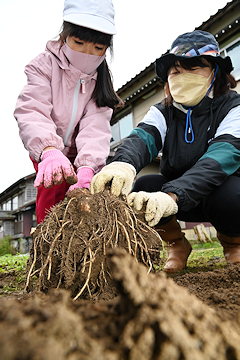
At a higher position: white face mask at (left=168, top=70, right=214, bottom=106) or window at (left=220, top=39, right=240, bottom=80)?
window at (left=220, top=39, right=240, bottom=80)

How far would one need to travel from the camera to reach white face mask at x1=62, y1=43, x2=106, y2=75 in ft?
→ 6.98

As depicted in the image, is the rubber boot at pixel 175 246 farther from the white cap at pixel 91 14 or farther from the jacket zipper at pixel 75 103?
the white cap at pixel 91 14

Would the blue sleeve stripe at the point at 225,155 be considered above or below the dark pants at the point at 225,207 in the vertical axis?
above

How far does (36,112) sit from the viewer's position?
2.12 metres

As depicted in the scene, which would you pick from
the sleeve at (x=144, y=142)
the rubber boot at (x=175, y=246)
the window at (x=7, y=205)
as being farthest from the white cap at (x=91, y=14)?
the window at (x=7, y=205)

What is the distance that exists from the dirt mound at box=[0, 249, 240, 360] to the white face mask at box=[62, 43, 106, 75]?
2022mm

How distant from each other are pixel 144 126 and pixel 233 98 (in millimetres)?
847

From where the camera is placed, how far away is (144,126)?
253 cm

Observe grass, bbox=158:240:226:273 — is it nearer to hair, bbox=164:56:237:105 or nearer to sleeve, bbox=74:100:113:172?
sleeve, bbox=74:100:113:172

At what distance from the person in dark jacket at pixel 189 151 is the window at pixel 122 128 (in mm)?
7324

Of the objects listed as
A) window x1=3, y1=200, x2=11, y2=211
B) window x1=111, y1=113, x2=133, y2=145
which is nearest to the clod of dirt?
window x1=111, y1=113, x2=133, y2=145

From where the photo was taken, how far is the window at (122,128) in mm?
9984

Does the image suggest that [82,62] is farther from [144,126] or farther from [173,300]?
[173,300]

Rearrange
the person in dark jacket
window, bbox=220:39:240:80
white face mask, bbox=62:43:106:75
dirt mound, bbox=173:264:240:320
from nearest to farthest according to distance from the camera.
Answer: dirt mound, bbox=173:264:240:320, the person in dark jacket, white face mask, bbox=62:43:106:75, window, bbox=220:39:240:80
